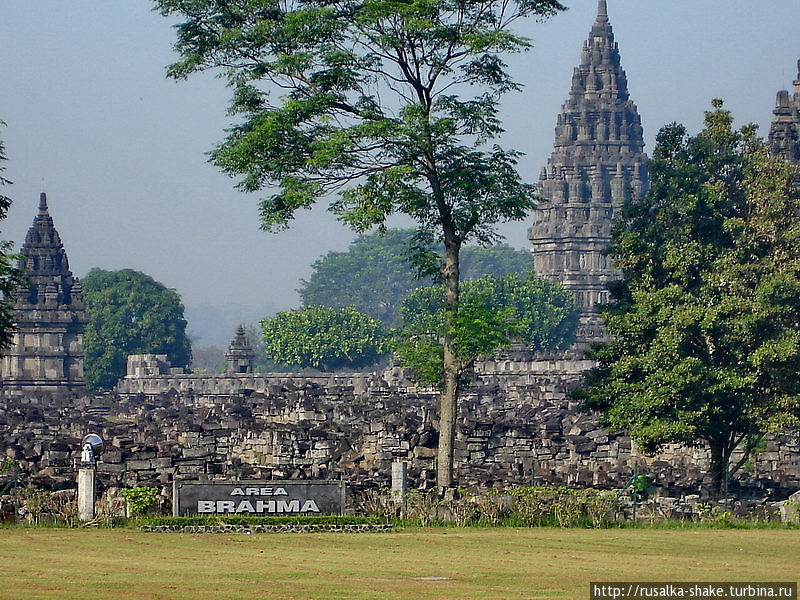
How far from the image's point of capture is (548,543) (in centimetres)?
2842

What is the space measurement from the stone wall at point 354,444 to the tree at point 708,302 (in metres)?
2.02

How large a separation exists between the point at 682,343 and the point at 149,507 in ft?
46.4

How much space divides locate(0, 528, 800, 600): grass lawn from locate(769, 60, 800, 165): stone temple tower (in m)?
48.7

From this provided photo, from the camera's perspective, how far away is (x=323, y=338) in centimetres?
12131

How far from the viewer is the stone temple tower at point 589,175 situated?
422ft

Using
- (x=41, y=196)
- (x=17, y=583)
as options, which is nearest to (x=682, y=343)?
(x=17, y=583)

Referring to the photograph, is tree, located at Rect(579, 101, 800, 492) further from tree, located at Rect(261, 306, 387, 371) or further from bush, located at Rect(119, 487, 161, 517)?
tree, located at Rect(261, 306, 387, 371)

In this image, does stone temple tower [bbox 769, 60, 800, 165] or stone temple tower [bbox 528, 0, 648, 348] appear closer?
stone temple tower [bbox 769, 60, 800, 165]

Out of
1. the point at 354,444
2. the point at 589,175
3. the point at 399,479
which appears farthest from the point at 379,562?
the point at 589,175

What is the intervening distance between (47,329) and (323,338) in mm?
22781

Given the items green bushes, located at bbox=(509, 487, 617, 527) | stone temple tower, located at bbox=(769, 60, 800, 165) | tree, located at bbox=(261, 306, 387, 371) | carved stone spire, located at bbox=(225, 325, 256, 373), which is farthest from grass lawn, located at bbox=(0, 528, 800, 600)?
carved stone spire, located at bbox=(225, 325, 256, 373)

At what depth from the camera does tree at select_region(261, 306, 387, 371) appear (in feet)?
398

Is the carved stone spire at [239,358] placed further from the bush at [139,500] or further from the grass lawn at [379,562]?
the grass lawn at [379,562]

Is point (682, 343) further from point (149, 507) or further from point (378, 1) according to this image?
point (149, 507)
